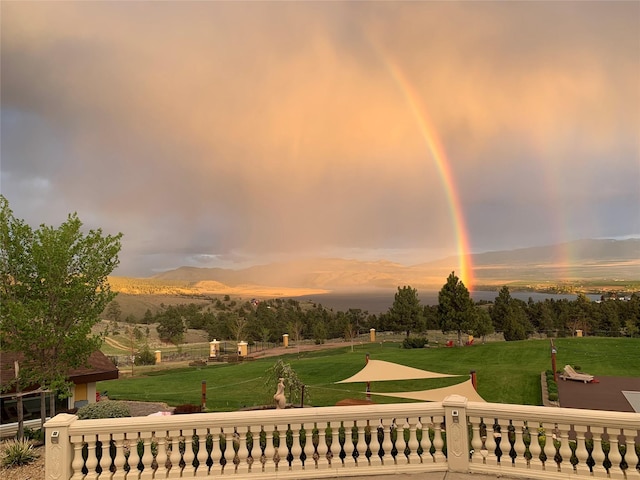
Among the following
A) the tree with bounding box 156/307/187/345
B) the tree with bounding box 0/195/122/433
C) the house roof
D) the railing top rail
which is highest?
the tree with bounding box 0/195/122/433

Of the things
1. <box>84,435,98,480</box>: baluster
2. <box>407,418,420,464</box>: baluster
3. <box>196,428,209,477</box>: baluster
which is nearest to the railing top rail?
<box>407,418,420,464</box>: baluster

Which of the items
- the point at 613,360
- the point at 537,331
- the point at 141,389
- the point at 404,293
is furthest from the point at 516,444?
the point at 537,331

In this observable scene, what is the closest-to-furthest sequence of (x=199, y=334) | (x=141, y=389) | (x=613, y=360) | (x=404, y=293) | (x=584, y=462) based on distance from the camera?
(x=584, y=462)
(x=141, y=389)
(x=613, y=360)
(x=404, y=293)
(x=199, y=334)

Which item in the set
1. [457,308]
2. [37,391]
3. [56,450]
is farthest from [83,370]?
[457,308]

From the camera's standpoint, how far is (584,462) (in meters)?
7.32

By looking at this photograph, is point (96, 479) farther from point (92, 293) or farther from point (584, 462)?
point (92, 293)

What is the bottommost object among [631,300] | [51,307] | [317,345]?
[317,345]

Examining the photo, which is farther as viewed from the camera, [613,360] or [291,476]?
[613,360]

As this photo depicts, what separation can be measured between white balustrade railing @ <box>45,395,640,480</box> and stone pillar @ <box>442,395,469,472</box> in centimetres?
2

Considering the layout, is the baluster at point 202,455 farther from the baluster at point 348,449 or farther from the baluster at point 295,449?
the baluster at point 348,449

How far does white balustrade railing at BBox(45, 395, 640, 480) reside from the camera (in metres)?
7.48

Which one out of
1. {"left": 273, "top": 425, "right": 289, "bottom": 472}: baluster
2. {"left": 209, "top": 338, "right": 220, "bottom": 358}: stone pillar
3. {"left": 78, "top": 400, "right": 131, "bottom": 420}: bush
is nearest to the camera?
{"left": 273, "top": 425, "right": 289, "bottom": 472}: baluster

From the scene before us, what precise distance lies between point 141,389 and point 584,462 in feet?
170

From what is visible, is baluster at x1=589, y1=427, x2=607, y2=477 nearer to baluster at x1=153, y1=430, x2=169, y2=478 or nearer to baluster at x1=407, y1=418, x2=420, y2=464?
baluster at x1=407, y1=418, x2=420, y2=464
